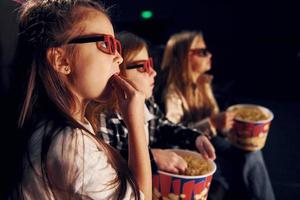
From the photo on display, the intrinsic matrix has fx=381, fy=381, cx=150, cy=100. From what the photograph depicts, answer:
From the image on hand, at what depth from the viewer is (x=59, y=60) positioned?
77 cm

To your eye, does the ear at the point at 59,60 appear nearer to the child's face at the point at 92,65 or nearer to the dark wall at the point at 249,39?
the child's face at the point at 92,65

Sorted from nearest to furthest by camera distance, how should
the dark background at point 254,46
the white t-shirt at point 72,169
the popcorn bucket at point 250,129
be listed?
the white t-shirt at point 72,169
the popcorn bucket at point 250,129
the dark background at point 254,46

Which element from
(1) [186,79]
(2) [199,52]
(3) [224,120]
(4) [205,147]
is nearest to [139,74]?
(4) [205,147]

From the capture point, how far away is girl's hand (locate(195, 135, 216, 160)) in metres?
1.09

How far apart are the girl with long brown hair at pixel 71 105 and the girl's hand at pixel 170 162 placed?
123mm

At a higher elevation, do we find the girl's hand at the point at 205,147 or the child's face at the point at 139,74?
the child's face at the point at 139,74

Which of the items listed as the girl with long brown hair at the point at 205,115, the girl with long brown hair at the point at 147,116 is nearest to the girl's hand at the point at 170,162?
the girl with long brown hair at the point at 147,116

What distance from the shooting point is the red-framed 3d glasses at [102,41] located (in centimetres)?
76

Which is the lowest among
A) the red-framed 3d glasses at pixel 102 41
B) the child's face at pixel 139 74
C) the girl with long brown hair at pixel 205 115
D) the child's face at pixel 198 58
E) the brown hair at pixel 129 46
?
the girl with long brown hair at pixel 205 115

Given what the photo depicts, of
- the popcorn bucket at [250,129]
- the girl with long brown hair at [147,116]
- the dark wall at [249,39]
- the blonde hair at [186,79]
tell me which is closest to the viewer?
the girl with long brown hair at [147,116]

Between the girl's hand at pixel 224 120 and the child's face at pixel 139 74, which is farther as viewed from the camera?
the girl's hand at pixel 224 120

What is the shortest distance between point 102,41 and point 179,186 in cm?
37

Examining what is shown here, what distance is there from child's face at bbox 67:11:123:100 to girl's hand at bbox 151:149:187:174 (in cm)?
24

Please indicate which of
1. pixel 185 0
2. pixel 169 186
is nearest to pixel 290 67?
pixel 185 0
